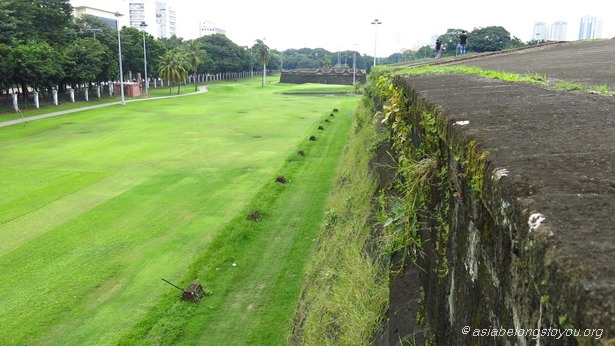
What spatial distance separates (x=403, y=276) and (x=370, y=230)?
2.39 metres

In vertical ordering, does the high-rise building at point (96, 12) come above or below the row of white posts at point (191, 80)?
above

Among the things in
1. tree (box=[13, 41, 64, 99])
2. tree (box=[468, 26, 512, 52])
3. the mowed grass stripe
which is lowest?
the mowed grass stripe

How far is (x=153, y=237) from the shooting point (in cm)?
1152

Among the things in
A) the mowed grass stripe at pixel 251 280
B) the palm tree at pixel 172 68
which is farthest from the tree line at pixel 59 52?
the mowed grass stripe at pixel 251 280

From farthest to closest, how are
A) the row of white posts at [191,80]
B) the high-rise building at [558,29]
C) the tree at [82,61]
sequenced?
the high-rise building at [558,29]
the tree at [82,61]
the row of white posts at [191,80]

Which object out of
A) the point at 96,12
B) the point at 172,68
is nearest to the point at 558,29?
the point at 172,68

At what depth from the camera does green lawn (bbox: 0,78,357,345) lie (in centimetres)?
795

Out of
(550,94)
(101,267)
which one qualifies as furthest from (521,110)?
(101,267)

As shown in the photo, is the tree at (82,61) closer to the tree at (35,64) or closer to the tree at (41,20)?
the tree at (41,20)

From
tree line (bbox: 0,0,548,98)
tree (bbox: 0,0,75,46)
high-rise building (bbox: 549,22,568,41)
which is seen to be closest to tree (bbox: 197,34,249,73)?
tree line (bbox: 0,0,548,98)

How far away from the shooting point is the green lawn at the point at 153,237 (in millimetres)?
7945

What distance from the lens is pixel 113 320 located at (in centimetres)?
802

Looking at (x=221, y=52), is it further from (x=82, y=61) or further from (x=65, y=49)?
(x=82, y=61)

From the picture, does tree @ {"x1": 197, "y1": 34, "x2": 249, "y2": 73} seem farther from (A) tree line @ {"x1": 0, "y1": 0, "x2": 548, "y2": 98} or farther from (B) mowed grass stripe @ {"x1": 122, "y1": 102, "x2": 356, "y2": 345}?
(B) mowed grass stripe @ {"x1": 122, "y1": 102, "x2": 356, "y2": 345}
